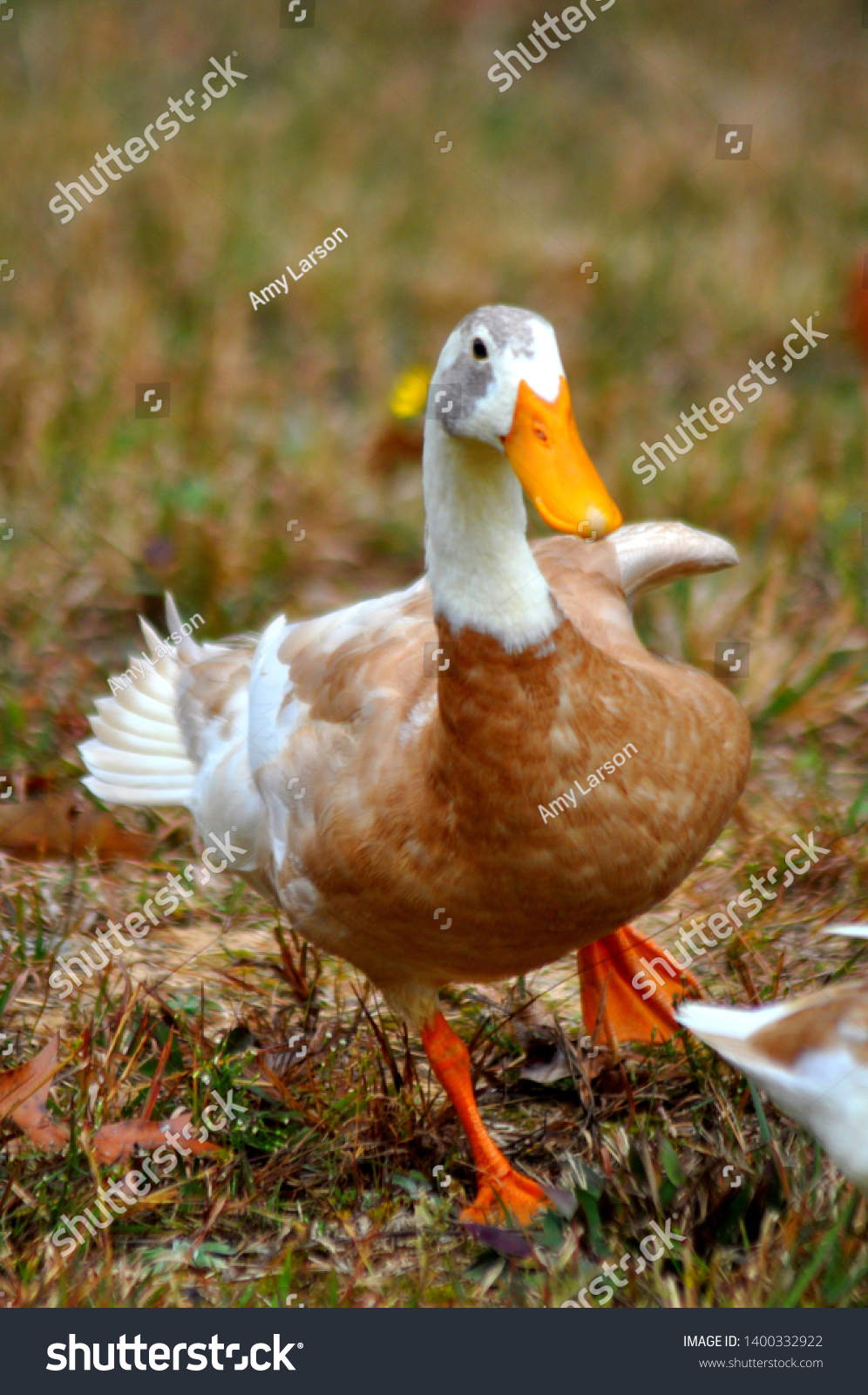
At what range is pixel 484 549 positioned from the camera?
7.02 ft

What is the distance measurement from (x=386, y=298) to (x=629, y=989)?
3.43 metres

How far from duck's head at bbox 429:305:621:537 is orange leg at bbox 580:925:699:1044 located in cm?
103

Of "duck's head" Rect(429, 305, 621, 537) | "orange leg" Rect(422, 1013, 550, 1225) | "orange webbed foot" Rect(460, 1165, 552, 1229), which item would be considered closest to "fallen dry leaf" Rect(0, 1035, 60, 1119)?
"orange leg" Rect(422, 1013, 550, 1225)

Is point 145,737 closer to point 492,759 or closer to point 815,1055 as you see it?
point 492,759

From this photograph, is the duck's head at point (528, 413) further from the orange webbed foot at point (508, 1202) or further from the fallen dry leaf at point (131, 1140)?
the fallen dry leaf at point (131, 1140)

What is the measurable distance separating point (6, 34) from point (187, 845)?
5224mm

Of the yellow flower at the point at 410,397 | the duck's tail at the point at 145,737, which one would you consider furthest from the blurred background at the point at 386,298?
the duck's tail at the point at 145,737

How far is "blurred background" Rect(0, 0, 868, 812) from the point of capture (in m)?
3.81

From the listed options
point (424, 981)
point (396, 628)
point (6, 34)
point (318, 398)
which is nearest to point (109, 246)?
point (318, 398)

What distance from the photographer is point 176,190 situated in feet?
18.9

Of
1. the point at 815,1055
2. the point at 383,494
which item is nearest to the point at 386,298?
the point at 383,494

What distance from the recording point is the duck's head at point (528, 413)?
6.30 feet

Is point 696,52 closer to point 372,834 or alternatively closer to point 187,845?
point 187,845

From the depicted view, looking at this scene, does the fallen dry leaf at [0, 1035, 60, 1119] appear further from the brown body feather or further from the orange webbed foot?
the orange webbed foot
